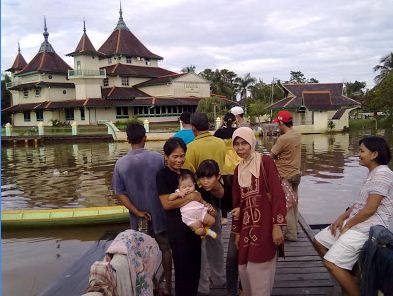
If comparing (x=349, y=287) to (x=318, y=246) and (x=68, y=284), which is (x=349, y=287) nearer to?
(x=318, y=246)

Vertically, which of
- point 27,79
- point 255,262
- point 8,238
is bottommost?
point 8,238

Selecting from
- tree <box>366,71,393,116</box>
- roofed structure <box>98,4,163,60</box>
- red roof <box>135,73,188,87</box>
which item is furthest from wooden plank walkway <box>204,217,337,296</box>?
roofed structure <box>98,4,163,60</box>

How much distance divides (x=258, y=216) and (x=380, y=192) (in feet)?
3.09

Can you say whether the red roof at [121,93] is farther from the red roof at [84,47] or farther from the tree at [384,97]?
the tree at [384,97]

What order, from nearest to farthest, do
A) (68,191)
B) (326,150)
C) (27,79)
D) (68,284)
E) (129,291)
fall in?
(129,291)
(68,284)
(68,191)
(326,150)
(27,79)

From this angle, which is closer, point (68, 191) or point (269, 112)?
point (68, 191)

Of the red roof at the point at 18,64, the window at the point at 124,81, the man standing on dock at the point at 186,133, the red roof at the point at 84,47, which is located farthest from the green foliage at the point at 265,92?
the man standing on dock at the point at 186,133

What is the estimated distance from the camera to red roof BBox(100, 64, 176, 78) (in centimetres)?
4012

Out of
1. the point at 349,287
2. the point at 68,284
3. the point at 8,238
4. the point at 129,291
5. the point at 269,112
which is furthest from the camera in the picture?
the point at 269,112

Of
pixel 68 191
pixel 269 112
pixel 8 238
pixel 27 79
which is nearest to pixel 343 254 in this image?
pixel 8 238

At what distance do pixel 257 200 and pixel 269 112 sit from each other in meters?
37.0

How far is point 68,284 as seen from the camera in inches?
207

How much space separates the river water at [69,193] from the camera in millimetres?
6996

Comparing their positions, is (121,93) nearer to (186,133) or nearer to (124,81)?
(124,81)
